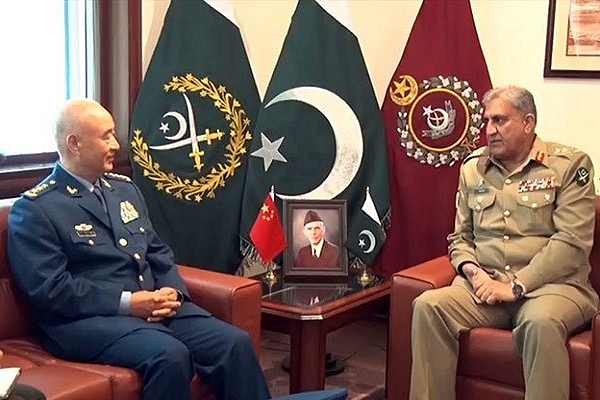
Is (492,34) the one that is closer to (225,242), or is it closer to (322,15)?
(322,15)

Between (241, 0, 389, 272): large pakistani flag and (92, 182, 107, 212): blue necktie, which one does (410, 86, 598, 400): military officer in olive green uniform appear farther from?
(92, 182, 107, 212): blue necktie

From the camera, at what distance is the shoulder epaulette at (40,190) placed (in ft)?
8.58

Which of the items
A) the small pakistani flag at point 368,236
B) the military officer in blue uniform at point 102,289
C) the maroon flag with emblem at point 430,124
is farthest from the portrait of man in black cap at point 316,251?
the military officer in blue uniform at point 102,289

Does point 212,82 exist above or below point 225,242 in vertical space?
above

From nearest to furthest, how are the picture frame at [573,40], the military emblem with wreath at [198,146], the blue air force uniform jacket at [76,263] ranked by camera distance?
the blue air force uniform jacket at [76,263]
the picture frame at [573,40]
the military emblem with wreath at [198,146]

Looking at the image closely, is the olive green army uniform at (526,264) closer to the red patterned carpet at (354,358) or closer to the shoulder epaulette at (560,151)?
the shoulder epaulette at (560,151)

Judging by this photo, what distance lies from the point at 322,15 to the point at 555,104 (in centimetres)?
102

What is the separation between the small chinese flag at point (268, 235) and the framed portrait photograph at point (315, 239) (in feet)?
0.11

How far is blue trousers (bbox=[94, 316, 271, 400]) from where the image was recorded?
7.95 ft

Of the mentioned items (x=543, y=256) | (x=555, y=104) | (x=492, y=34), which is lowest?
(x=543, y=256)

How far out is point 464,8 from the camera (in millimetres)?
3521

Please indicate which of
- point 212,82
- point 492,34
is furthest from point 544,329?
point 212,82

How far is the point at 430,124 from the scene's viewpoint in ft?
11.8

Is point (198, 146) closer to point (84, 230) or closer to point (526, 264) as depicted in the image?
point (84, 230)
